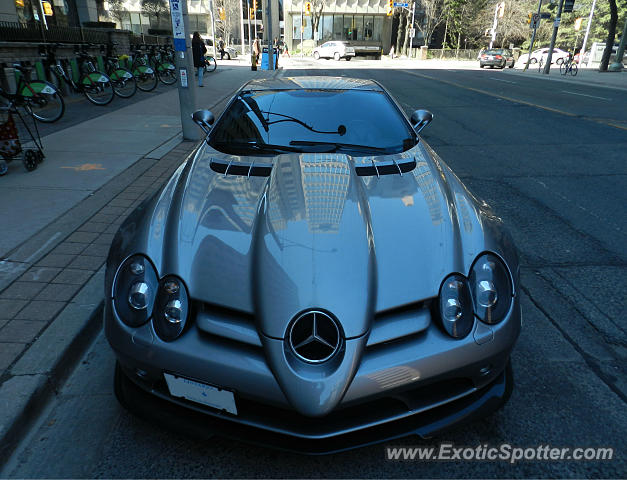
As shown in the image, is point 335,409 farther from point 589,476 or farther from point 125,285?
point 589,476

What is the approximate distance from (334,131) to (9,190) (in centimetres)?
414

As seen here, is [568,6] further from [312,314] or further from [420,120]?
[312,314]

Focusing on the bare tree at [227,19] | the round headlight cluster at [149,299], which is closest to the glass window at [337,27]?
the bare tree at [227,19]

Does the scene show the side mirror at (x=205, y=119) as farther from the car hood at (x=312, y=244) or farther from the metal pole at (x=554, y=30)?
the metal pole at (x=554, y=30)

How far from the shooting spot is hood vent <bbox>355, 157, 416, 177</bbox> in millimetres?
2598

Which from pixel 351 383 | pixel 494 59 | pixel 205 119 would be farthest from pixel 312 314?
pixel 494 59

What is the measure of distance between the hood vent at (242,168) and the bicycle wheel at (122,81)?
1138cm

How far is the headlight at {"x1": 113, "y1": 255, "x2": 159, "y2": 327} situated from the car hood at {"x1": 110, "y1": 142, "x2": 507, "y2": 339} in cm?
6

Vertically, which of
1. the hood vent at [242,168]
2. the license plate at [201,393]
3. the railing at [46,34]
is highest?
the railing at [46,34]

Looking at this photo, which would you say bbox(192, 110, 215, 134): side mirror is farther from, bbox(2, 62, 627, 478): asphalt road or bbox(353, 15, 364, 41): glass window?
bbox(353, 15, 364, 41): glass window

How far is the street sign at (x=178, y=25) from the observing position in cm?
739

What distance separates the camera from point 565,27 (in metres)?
67.2

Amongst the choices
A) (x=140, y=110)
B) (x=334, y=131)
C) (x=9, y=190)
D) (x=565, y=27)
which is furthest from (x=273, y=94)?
(x=565, y=27)

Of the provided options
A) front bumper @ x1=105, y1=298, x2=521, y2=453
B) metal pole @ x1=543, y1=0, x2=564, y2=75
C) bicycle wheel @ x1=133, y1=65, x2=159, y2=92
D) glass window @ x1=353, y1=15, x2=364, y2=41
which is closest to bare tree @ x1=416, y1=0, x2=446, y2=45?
glass window @ x1=353, y1=15, x2=364, y2=41
